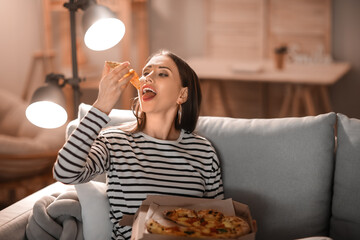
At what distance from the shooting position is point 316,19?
4.29 m

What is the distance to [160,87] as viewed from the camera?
1685mm

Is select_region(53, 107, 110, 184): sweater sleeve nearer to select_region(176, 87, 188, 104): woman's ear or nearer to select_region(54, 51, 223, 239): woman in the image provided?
select_region(54, 51, 223, 239): woman

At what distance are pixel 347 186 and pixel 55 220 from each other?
96 centimetres

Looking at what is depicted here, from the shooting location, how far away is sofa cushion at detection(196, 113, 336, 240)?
5.59 feet

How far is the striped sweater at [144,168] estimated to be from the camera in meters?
1.58

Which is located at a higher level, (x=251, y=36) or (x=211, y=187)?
(x=251, y=36)

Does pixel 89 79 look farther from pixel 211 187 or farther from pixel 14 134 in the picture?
pixel 211 187

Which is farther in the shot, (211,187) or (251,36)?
(251,36)

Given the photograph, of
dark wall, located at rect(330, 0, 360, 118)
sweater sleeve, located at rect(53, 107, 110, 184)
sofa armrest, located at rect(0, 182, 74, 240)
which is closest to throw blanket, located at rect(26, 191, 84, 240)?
sofa armrest, located at rect(0, 182, 74, 240)

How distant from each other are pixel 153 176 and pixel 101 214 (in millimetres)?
209

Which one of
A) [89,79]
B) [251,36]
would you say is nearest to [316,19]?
[251,36]

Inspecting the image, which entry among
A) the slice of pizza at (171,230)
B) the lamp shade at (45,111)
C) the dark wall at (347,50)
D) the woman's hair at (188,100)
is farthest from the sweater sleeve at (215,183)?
the dark wall at (347,50)

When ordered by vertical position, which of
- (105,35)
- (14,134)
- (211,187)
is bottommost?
(14,134)

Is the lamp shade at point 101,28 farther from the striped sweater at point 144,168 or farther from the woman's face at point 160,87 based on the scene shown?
the striped sweater at point 144,168
